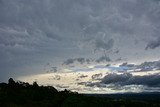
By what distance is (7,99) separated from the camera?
559ft

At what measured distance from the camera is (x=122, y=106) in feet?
642

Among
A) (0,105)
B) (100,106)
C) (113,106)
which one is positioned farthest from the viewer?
(113,106)

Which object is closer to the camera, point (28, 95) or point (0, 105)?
point (0, 105)

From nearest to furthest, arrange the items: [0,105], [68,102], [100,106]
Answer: [0,105], [68,102], [100,106]

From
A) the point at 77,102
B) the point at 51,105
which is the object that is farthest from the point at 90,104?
the point at 51,105

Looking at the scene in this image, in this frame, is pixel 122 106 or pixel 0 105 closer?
pixel 0 105

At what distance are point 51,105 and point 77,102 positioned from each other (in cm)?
1220

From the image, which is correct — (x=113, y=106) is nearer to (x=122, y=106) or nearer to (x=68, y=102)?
(x=122, y=106)

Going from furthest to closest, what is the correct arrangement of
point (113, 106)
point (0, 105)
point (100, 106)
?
point (113, 106)
point (100, 106)
point (0, 105)

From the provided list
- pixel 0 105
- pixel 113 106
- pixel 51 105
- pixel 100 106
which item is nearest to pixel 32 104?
pixel 51 105

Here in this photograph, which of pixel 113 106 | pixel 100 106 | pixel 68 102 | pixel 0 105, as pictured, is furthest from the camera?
pixel 113 106

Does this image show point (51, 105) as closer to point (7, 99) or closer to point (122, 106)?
point (7, 99)

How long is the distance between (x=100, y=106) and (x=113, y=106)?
18.7 m

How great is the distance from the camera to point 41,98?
19825 cm
